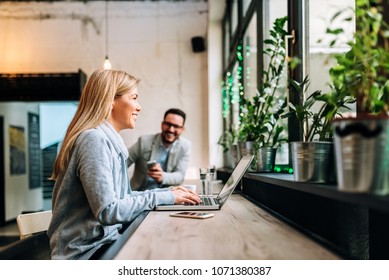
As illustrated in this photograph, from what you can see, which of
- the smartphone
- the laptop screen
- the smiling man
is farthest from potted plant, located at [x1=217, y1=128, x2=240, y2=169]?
Result: the smartphone

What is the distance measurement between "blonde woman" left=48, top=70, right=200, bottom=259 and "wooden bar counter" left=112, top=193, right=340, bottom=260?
0.50 ft

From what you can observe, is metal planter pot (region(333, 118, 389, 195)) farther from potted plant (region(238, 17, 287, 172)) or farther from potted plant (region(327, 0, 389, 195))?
potted plant (region(238, 17, 287, 172))

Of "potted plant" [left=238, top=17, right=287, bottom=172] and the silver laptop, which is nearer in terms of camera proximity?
the silver laptop

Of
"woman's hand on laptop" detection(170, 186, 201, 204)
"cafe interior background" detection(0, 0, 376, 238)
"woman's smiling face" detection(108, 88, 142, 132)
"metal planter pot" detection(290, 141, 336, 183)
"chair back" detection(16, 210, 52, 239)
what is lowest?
"chair back" detection(16, 210, 52, 239)

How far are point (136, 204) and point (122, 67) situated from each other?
427 cm

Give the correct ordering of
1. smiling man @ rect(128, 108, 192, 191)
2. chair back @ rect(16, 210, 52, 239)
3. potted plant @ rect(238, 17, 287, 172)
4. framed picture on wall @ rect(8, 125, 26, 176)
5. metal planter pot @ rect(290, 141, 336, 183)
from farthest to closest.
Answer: framed picture on wall @ rect(8, 125, 26, 176)
smiling man @ rect(128, 108, 192, 191)
potted plant @ rect(238, 17, 287, 172)
chair back @ rect(16, 210, 52, 239)
metal planter pot @ rect(290, 141, 336, 183)

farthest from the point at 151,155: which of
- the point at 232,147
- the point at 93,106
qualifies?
the point at 93,106

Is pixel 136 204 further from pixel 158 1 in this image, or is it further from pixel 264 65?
pixel 158 1

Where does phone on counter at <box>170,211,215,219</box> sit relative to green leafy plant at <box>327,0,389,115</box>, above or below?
below

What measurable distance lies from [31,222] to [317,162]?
122cm

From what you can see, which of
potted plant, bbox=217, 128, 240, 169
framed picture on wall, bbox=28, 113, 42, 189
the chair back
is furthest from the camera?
framed picture on wall, bbox=28, 113, 42, 189

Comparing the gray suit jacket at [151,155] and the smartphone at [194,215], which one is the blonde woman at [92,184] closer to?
the smartphone at [194,215]

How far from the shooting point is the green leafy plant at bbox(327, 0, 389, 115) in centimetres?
93
